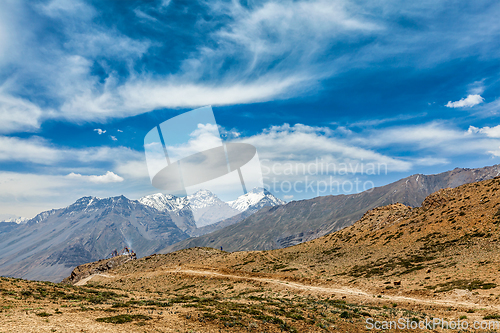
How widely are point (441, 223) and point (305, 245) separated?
4174cm

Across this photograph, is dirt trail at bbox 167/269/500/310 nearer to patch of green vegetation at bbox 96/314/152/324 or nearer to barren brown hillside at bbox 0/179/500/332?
barren brown hillside at bbox 0/179/500/332

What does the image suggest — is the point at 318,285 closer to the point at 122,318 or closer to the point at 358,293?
the point at 358,293

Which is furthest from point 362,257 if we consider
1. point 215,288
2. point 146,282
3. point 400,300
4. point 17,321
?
point 17,321

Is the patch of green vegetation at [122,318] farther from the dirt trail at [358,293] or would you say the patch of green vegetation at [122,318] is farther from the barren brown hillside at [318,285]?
the dirt trail at [358,293]

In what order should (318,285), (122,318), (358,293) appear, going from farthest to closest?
(318,285), (358,293), (122,318)

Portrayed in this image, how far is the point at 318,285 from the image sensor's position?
47906mm

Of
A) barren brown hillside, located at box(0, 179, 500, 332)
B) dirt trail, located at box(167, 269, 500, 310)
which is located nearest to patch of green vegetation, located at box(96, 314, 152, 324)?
barren brown hillside, located at box(0, 179, 500, 332)

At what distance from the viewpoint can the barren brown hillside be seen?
70.7ft

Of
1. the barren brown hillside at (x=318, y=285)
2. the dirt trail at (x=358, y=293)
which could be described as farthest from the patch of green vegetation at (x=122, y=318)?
the dirt trail at (x=358, y=293)

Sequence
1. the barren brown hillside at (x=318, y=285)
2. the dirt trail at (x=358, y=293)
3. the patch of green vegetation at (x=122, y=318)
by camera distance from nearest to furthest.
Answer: the patch of green vegetation at (x=122, y=318) < the barren brown hillside at (x=318, y=285) < the dirt trail at (x=358, y=293)

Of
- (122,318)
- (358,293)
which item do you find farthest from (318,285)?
(122,318)

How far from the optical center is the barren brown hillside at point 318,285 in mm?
21547

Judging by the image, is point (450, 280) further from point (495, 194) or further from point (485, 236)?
point (495, 194)

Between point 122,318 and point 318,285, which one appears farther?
point 318,285
